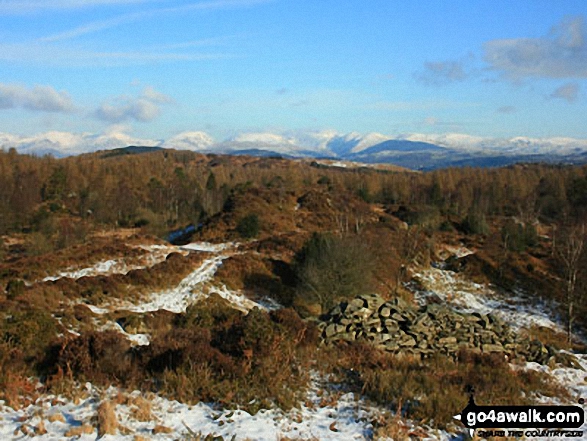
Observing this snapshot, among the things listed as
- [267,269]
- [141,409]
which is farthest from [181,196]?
[141,409]

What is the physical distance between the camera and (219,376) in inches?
346

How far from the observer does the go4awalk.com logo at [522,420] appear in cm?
760

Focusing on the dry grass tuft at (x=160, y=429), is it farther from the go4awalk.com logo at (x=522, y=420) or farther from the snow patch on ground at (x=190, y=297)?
the snow patch on ground at (x=190, y=297)

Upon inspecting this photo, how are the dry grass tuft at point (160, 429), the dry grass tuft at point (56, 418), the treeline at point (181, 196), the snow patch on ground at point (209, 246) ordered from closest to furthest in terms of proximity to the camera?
the dry grass tuft at point (160, 429)
the dry grass tuft at point (56, 418)
the snow patch on ground at point (209, 246)
the treeline at point (181, 196)

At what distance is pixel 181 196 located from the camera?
303 feet

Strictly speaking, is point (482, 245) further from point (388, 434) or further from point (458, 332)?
point (388, 434)

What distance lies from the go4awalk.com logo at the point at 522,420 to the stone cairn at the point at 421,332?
5.37m

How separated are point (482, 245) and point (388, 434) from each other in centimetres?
4529

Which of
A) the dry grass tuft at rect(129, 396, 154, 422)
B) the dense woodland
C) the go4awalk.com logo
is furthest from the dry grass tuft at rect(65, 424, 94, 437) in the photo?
the go4awalk.com logo

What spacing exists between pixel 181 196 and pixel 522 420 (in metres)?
89.4

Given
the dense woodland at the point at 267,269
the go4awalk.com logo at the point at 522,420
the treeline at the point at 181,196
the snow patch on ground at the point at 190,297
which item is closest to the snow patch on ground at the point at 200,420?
the dense woodland at the point at 267,269

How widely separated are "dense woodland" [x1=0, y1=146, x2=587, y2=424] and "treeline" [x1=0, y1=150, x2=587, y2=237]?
415 millimetres

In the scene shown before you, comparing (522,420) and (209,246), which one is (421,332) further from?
(209,246)

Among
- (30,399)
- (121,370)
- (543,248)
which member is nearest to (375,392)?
(121,370)
